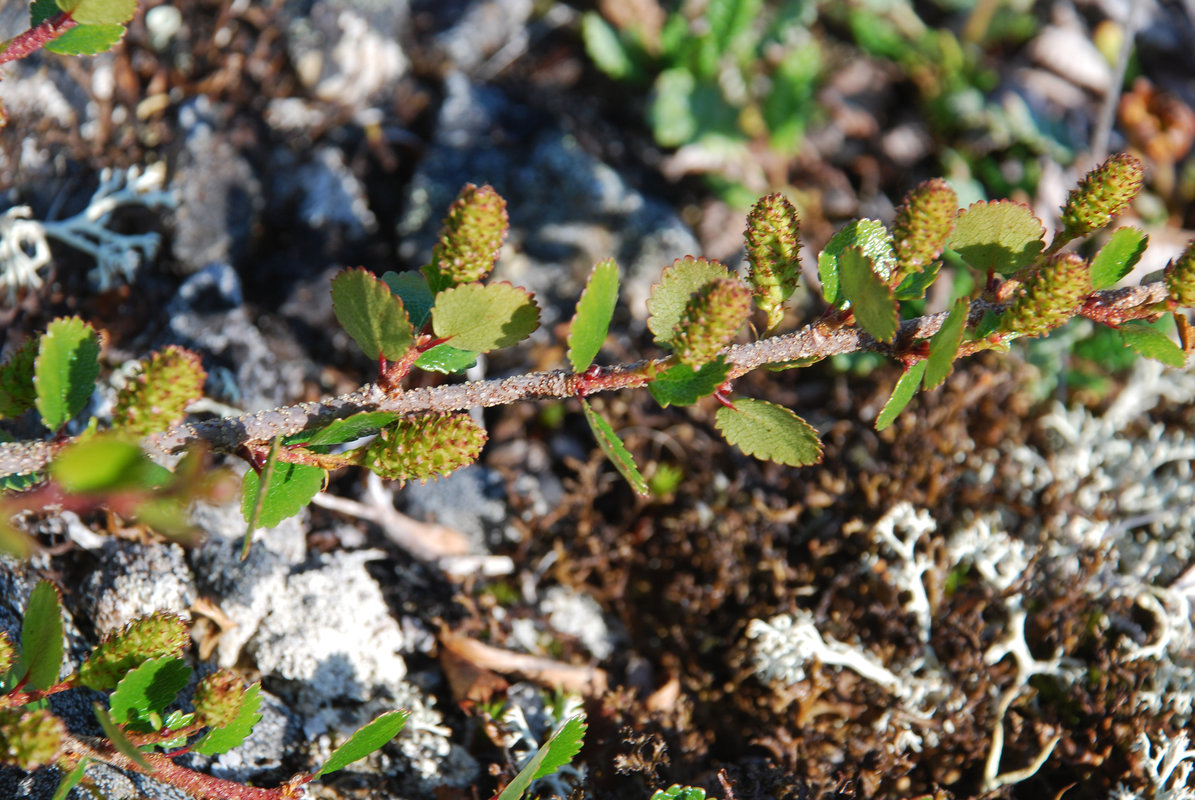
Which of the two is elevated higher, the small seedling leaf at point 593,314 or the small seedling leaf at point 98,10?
the small seedling leaf at point 98,10

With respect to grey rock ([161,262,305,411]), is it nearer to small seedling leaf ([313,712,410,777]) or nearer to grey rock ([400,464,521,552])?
grey rock ([400,464,521,552])

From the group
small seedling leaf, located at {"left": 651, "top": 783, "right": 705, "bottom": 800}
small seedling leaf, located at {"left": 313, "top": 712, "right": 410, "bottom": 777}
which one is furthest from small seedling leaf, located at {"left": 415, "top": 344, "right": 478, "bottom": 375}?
small seedling leaf, located at {"left": 651, "top": 783, "right": 705, "bottom": 800}

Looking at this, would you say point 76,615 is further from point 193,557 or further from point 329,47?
point 329,47

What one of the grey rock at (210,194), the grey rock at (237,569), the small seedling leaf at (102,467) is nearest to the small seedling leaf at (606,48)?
the grey rock at (210,194)

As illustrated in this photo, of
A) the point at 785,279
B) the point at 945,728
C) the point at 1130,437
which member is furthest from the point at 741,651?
the point at 1130,437

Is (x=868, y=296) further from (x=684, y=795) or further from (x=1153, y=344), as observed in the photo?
(x=684, y=795)

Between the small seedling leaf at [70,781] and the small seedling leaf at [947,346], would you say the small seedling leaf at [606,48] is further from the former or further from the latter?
the small seedling leaf at [70,781]
